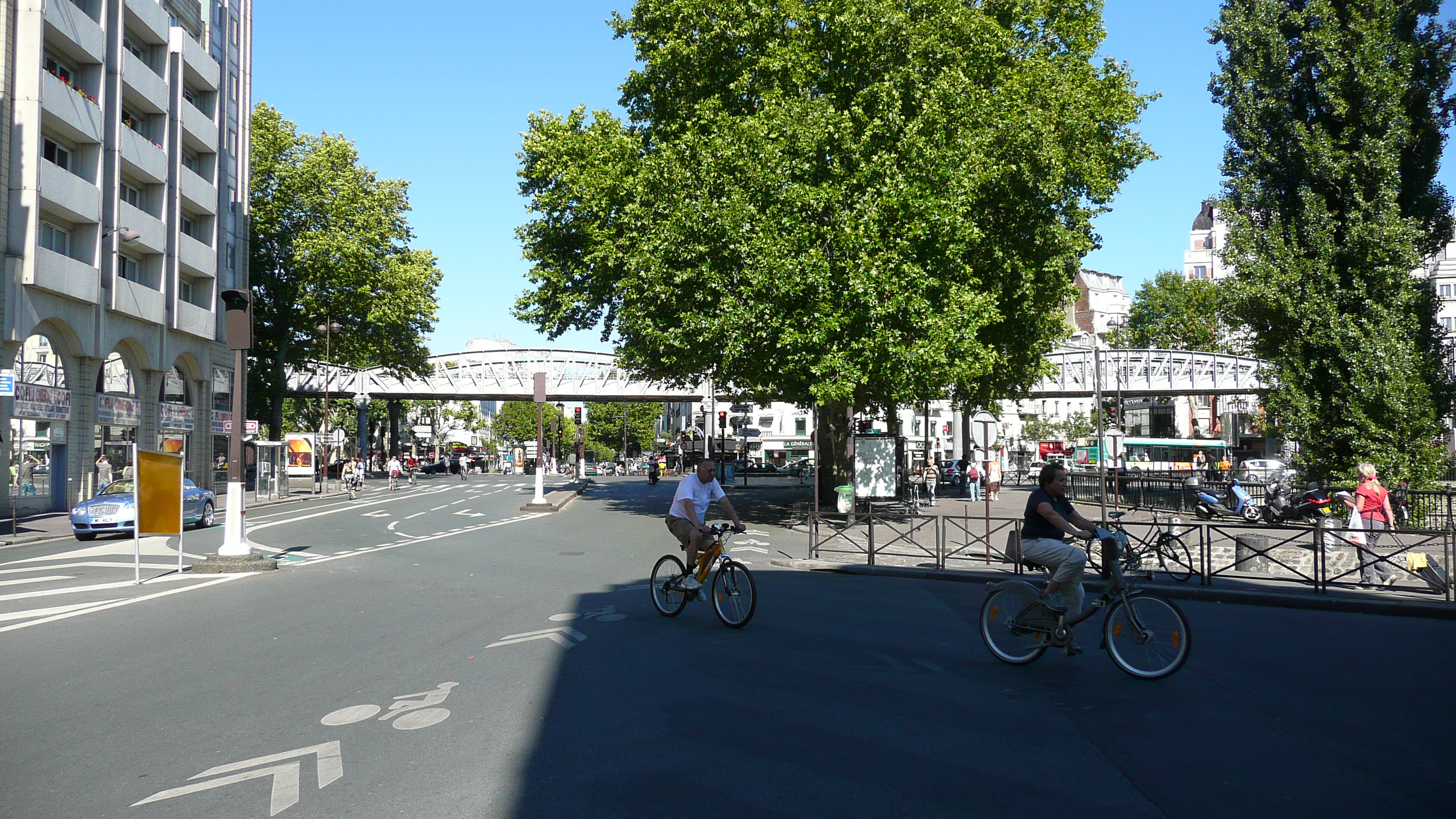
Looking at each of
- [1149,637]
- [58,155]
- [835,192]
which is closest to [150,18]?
[58,155]

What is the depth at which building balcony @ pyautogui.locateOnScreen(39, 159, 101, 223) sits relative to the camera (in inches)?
1126

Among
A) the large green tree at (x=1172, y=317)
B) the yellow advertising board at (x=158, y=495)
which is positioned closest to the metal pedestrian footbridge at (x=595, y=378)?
the large green tree at (x=1172, y=317)

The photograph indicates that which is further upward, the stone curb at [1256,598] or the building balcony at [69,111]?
the building balcony at [69,111]

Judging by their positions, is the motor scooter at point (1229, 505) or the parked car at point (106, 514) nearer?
the parked car at point (106, 514)

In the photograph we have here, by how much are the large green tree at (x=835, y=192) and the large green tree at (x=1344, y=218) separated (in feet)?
17.3

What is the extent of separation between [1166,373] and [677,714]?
71.4 metres

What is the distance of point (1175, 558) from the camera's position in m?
14.7

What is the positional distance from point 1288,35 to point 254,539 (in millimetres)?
24325

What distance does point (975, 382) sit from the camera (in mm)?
33219

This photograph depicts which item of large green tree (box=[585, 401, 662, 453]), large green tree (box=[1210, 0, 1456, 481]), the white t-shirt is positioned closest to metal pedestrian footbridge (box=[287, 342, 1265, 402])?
large green tree (box=[1210, 0, 1456, 481])

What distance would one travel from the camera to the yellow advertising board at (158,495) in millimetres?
14242

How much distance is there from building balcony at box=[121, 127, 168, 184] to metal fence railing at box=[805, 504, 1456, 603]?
2707cm

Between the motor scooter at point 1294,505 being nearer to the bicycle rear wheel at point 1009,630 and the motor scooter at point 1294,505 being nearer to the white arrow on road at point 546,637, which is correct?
the bicycle rear wheel at point 1009,630

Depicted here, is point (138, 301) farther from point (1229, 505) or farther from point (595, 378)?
point (595, 378)
